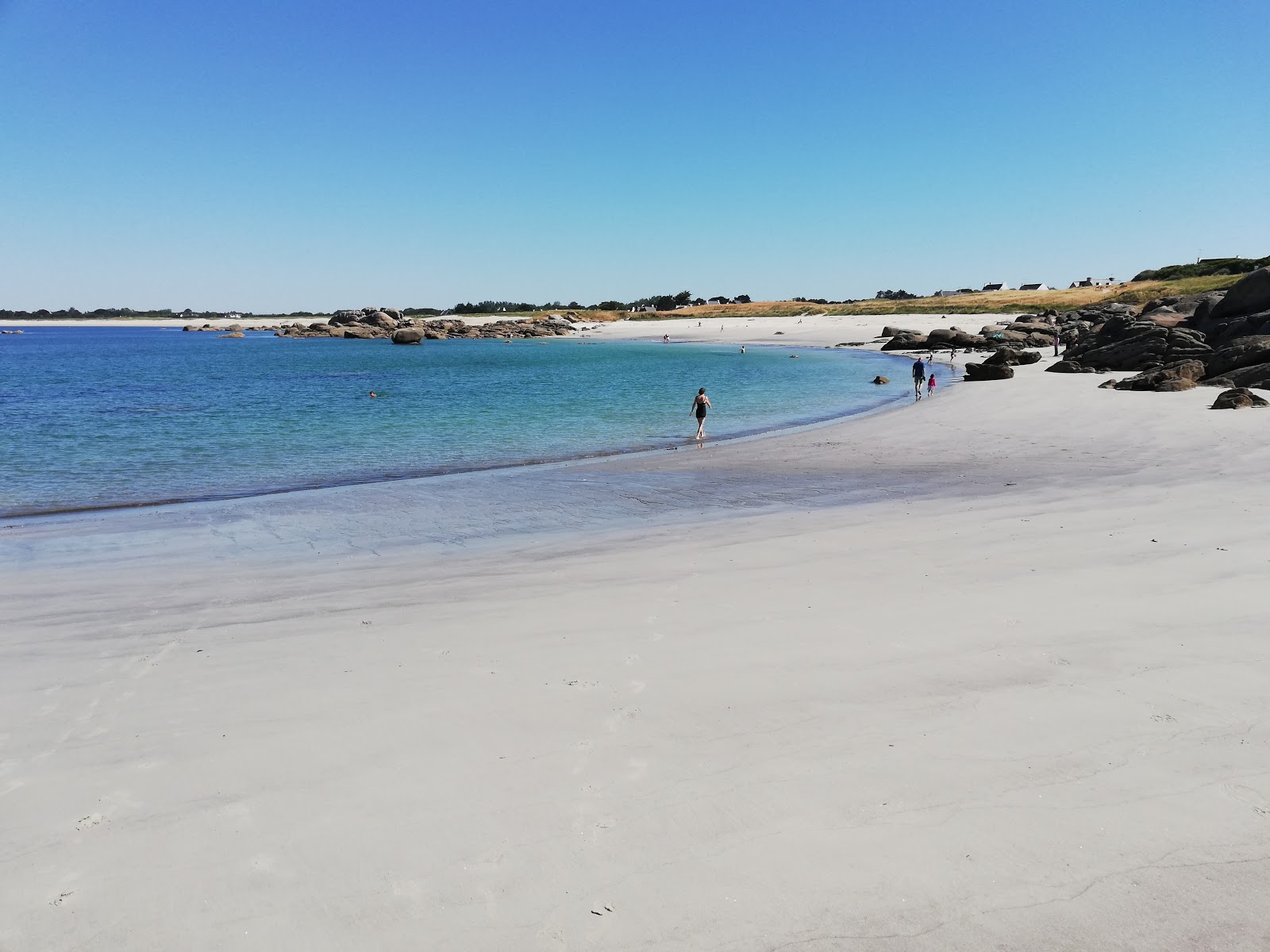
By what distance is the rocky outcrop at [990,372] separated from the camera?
124ft

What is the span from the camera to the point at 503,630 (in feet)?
22.8

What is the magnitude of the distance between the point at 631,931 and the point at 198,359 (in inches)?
3658

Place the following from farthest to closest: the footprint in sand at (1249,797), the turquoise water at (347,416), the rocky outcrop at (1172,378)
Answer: the rocky outcrop at (1172,378)
the turquoise water at (347,416)
the footprint in sand at (1249,797)

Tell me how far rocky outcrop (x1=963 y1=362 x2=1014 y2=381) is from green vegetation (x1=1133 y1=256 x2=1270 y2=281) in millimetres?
58439

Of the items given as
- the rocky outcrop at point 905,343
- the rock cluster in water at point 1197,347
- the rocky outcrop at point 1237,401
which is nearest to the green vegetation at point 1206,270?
the rocky outcrop at point 905,343

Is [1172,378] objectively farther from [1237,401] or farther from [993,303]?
[993,303]

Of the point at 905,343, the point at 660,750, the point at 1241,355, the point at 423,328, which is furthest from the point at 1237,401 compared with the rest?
the point at 423,328

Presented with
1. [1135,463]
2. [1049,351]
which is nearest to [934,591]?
[1135,463]

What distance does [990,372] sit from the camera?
1513 inches

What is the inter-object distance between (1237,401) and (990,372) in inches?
723

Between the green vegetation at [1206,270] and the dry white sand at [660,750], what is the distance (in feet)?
303

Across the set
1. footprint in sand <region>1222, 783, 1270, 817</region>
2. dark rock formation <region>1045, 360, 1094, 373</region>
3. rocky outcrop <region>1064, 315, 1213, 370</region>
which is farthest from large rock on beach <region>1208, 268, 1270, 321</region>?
footprint in sand <region>1222, 783, 1270, 817</region>

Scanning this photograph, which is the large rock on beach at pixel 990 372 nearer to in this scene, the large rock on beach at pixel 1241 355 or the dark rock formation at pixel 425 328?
the large rock on beach at pixel 1241 355

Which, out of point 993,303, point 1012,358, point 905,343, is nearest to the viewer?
point 1012,358
